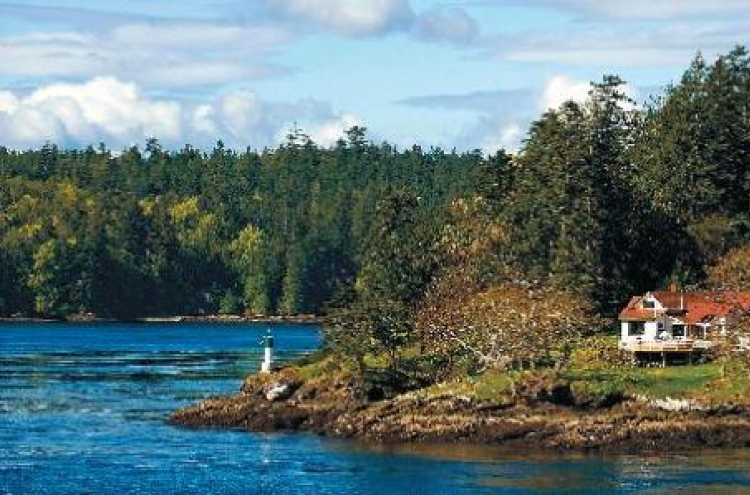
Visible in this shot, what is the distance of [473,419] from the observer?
306 feet

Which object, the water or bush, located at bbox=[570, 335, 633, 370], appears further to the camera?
bush, located at bbox=[570, 335, 633, 370]

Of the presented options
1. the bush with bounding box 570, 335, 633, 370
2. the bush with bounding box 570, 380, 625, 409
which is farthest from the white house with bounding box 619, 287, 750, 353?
the bush with bounding box 570, 380, 625, 409

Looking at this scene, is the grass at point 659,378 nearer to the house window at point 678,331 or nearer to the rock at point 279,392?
the house window at point 678,331

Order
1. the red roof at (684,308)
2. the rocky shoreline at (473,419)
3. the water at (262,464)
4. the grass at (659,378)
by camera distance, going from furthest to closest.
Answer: the red roof at (684,308)
the grass at (659,378)
the rocky shoreline at (473,419)
the water at (262,464)

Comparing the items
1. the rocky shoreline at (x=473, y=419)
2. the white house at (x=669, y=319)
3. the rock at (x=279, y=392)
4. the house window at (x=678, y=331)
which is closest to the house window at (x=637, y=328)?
the white house at (x=669, y=319)

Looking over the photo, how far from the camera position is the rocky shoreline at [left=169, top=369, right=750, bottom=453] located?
8862cm

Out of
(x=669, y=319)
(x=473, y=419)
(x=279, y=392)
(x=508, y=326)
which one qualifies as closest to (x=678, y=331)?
(x=669, y=319)

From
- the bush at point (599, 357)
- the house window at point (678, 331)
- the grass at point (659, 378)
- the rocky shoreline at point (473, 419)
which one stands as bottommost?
the rocky shoreline at point (473, 419)

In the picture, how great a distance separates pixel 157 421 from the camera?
4119 inches

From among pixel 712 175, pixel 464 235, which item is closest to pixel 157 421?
pixel 464 235

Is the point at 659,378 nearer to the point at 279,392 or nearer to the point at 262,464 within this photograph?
the point at 279,392

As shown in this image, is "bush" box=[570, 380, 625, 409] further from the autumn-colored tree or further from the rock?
the rock

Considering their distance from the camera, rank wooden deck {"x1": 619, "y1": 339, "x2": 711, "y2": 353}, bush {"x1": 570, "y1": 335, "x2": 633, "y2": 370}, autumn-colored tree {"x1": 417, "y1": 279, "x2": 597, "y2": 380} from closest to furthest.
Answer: autumn-colored tree {"x1": 417, "y1": 279, "x2": 597, "y2": 380} → bush {"x1": 570, "y1": 335, "x2": 633, "y2": 370} → wooden deck {"x1": 619, "y1": 339, "x2": 711, "y2": 353}

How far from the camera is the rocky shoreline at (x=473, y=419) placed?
88.6 metres
